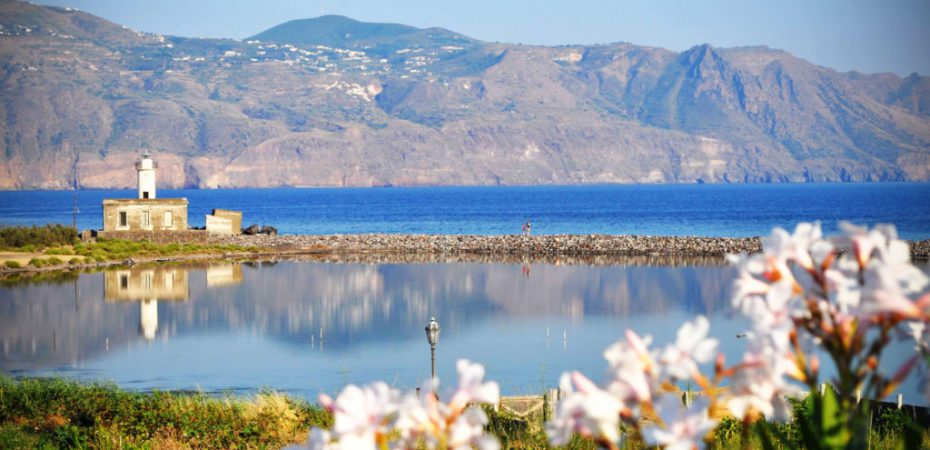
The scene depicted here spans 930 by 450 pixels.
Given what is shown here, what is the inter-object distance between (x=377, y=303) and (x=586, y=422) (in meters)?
37.2

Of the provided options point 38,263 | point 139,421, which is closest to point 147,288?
point 38,263

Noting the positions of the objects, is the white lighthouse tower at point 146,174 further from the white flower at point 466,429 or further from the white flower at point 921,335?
the white flower at point 921,335

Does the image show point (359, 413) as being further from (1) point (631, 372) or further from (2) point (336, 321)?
(2) point (336, 321)

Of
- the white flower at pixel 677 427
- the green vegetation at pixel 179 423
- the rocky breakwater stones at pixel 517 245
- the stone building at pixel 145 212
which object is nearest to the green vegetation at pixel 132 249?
the stone building at pixel 145 212

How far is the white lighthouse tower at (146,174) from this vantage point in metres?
59.2

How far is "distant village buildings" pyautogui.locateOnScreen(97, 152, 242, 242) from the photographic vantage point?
58.8 metres

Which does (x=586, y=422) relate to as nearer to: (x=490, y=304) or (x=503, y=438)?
(x=503, y=438)

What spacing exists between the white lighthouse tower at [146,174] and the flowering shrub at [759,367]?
58.3 m

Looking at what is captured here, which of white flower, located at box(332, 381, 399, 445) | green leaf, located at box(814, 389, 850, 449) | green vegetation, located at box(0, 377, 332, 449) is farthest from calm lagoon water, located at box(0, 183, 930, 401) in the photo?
white flower, located at box(332, 381, 399, 445)

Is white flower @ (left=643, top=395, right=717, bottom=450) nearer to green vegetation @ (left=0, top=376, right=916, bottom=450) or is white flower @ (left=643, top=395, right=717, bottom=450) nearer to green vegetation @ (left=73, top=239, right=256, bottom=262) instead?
green vegetation @ (left=0, top=376, right=916, bottom=450)

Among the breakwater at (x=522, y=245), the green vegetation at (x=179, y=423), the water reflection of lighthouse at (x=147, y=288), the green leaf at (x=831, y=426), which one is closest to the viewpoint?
the green leaf at (x=831, y=426)

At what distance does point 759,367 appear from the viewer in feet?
8.07

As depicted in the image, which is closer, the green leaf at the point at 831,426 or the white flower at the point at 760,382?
the white flower at the point at 760,382

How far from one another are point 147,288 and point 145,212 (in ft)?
55.3
